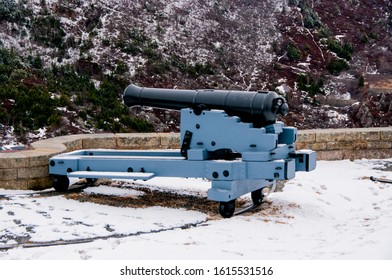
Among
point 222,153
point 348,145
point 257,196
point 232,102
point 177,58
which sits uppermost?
point 177,58

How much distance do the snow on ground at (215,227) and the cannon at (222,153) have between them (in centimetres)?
31

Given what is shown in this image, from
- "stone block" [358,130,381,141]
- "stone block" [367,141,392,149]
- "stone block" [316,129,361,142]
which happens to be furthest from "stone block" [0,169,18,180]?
"stone block" [367,141,392,149]

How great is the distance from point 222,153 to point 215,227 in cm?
94

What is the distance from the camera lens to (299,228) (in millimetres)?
5133

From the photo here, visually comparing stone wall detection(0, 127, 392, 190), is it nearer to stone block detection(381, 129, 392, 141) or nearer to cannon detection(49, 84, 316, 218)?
stone block detection(381, 129, 392, 141)

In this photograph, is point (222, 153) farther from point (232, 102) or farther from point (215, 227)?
point (215, 227)

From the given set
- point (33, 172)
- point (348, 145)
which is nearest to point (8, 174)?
point (33, 172)

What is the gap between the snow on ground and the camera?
4227 millimetres

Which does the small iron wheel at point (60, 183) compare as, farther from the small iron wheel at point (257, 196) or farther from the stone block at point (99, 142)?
the small iron wheel at point (257, 196)

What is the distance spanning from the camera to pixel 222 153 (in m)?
5.70

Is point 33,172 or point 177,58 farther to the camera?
point 177,58

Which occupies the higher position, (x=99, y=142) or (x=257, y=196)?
(x=99, y=142)

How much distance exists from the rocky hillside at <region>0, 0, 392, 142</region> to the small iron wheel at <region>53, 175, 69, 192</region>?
15.9 ft

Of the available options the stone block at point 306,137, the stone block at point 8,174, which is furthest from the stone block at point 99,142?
the stone block at point 306,137
